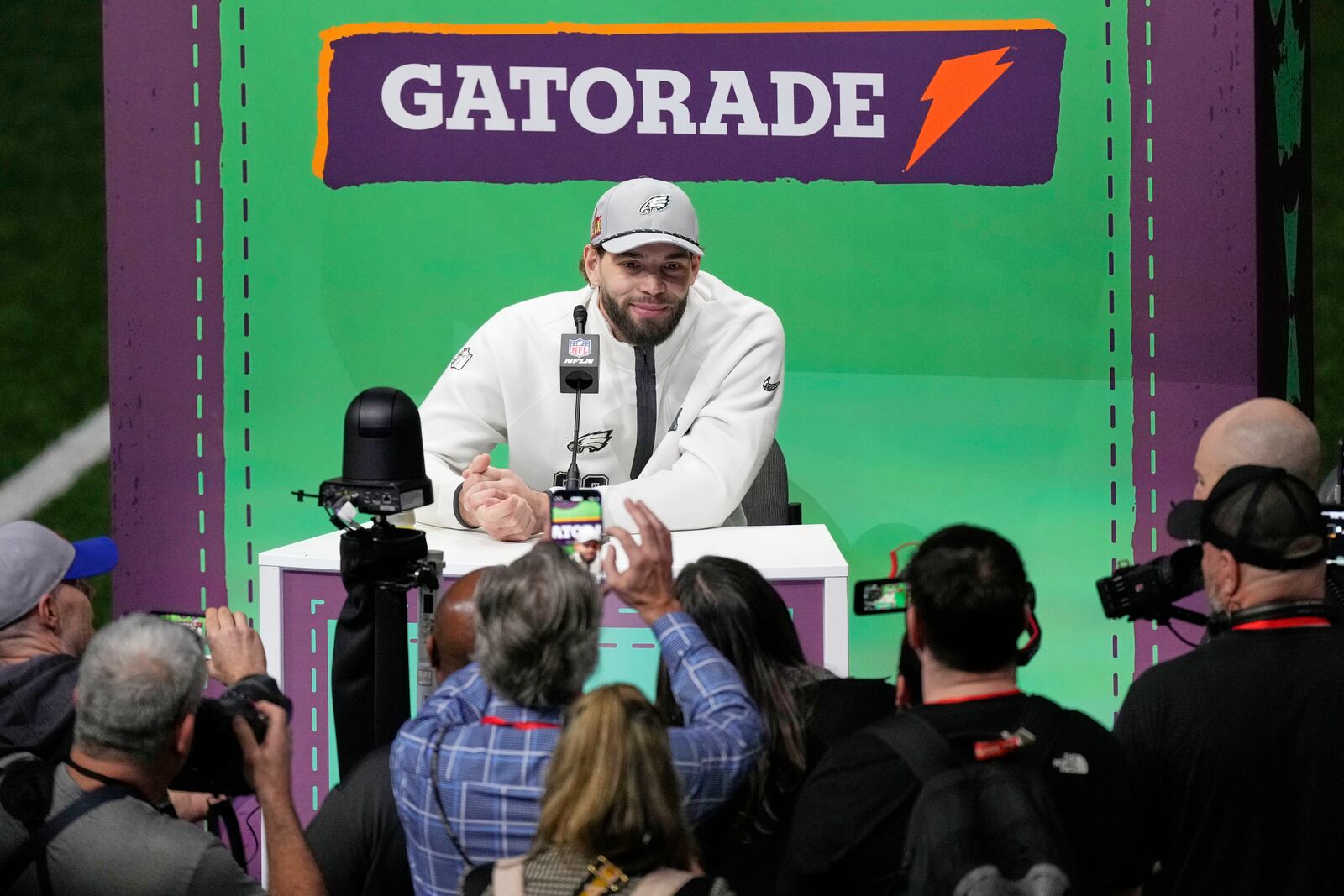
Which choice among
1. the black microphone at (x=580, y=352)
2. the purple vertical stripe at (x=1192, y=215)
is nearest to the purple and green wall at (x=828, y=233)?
the purple vertical stripe at (x=1192, y=215)

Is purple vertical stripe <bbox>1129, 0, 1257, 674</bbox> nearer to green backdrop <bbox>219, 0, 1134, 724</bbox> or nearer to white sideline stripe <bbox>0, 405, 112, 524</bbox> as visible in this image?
green backdrop <bbox>219, 0, 1134, 724</bbox>

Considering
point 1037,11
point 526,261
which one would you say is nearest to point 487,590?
point 526,261

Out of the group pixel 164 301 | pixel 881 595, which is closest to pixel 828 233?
pixel 164 301

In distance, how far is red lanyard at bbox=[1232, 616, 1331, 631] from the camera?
5.79ft

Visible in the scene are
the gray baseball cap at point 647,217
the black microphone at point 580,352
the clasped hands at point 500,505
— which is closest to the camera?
the clasped hands at point 500,505

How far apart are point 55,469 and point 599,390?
2.37 m

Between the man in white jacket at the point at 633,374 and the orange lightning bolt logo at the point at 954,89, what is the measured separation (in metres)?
0.97

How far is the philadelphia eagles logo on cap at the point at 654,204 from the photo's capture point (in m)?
3.25

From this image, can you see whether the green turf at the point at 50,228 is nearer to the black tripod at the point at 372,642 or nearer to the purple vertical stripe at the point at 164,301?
the purple vertical stripe at the point at 164,301

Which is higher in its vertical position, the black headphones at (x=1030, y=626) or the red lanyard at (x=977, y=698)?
the black headphones at (x=1030, y=626)

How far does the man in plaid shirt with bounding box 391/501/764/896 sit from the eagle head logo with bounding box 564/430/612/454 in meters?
1.73

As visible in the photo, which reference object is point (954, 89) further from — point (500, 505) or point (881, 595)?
point (881, 595)

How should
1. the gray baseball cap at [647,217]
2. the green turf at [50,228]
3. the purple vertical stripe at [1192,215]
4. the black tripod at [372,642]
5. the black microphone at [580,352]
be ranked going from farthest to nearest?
1. the green turf at [50,228]
2. the purple vertical stripe at [1192,215]
3. the gray baseball cap at [647,217]
4. the black microphone at [580,352]
5. the black tripod at [372,642]

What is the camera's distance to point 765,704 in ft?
5.74
